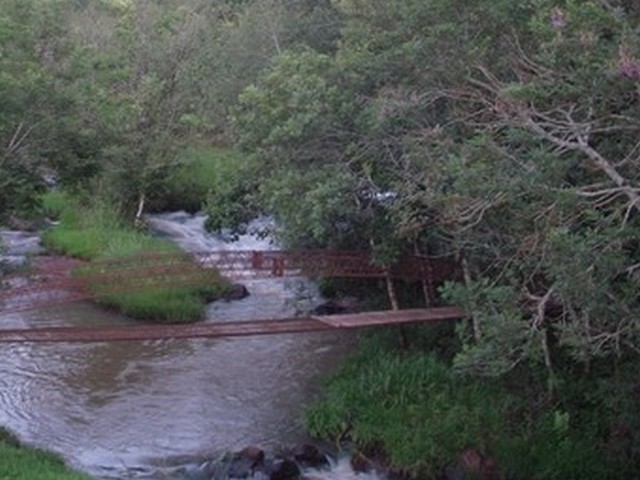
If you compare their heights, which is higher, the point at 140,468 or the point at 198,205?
the point at 198,205

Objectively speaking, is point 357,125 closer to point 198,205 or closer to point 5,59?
point 5,59

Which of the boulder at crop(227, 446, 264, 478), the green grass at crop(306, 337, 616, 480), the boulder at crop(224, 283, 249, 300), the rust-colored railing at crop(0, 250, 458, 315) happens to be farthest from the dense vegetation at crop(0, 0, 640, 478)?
the boulder at crop(224, 283, 249, 300)

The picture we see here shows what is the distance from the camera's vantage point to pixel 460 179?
34.8 feet

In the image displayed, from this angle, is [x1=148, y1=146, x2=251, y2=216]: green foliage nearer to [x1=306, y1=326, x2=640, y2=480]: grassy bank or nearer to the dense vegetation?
the dense vegetation

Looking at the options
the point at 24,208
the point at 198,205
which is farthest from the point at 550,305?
the point at 198,205

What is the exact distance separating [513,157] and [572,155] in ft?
2.15

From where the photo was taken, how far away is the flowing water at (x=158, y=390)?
1442cm

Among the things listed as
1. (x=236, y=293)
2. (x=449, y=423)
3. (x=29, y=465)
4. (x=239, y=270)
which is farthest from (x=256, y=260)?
(x=236, y=293)

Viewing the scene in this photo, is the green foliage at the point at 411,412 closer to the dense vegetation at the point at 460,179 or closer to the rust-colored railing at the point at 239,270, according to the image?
the dense vegetation at the point at 460,179

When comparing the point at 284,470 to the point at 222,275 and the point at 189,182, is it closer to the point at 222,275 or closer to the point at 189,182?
the point at 222,275

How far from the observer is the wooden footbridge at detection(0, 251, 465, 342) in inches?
542

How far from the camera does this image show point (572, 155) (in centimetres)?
1091

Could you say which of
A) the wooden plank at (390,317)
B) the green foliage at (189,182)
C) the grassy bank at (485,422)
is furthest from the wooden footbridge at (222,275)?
the green foliage at (189,182)

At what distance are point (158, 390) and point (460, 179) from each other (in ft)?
23.6
